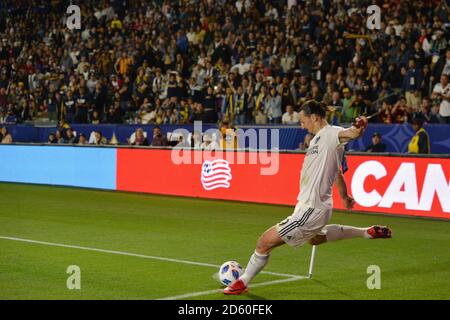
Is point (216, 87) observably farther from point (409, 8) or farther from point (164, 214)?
point (164, 214)

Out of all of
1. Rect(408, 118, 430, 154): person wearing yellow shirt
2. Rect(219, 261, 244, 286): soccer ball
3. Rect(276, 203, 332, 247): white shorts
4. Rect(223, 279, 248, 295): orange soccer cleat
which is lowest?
Rect(223, 279, 248, 295): orange soccer cleat

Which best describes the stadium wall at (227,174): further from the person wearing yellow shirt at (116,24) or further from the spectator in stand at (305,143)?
the person wearing yellow shirt at (116,24)

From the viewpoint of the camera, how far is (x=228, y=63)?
2584cm

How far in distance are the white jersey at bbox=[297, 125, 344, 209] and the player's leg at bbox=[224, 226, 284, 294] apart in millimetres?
493

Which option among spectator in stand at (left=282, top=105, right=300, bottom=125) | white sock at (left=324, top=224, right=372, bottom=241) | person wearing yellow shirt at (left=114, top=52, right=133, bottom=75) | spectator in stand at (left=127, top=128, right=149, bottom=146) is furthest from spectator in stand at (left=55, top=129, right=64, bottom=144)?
white sock at (left=324, top=224, right=372, bottom=241)

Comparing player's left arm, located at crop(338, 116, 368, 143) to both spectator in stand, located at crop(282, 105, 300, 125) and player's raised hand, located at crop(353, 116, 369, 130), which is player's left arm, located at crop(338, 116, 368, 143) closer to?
player's raised hand, located at crop(353, 116, 369, 130)

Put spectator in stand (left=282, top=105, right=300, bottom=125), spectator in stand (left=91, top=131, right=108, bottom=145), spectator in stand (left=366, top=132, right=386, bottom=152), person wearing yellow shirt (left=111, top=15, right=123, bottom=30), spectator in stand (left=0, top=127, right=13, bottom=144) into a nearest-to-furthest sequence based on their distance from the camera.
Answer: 1. spectator in stand (left=366, top=132, right=386, bottom=152)
2. spectator in stand (left=282, top=105, right=300, bottom=125)
3. spectator in stand (left=91, top=131, right=108, bottom=145)
4. spectator in stand (left=0, top=127, right=13, bottom=144)
5. person wearing yellow shirt (left=111, top=15, right=123, bottom=30)

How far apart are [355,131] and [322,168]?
0.66m

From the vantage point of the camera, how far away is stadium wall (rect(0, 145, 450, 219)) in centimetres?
1535

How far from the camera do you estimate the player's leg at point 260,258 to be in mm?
8016

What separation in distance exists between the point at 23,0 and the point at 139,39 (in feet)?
39.1

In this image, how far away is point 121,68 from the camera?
28.6 metres

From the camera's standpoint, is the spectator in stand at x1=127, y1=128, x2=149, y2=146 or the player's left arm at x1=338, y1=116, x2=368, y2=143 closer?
the player's left arm at x1=338, y1=116, x2=368, y2=143

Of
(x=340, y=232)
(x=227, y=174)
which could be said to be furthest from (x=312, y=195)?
(x=227, y=174)
